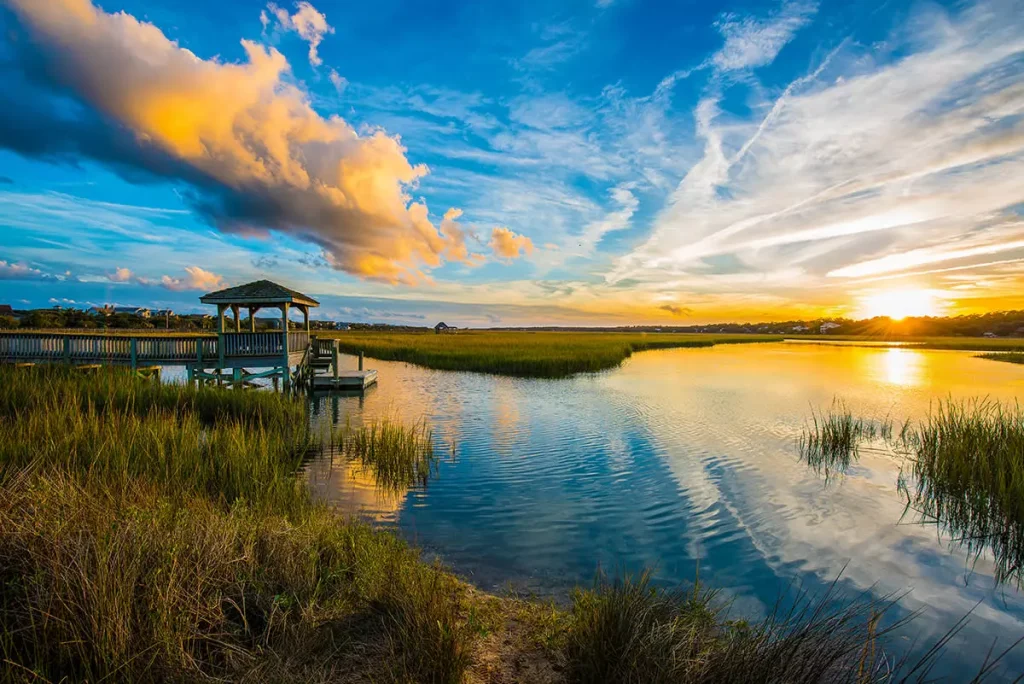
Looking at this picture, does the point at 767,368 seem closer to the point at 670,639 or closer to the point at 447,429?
the point at 447,429

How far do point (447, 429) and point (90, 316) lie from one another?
82079 millimetres

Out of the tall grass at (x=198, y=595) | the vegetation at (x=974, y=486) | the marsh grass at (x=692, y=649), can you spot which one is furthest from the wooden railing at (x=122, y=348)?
the vegetation at (x=974, y=486)

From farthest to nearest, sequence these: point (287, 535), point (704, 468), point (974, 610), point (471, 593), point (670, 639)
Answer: point (704, 468), point (974, 610), point (471, 593), point (287, 535), point (670, 639)

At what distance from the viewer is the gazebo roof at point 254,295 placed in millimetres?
22953

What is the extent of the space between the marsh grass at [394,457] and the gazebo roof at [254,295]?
1209 cm

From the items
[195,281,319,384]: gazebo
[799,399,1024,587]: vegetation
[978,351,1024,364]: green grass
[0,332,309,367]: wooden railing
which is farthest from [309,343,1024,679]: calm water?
[978,351,1024,364]: green grass

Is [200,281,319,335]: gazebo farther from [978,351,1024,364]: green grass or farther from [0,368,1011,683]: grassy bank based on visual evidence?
[978,351,1024,364]: green grass

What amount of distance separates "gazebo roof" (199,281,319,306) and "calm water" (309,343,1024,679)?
22.4 feet

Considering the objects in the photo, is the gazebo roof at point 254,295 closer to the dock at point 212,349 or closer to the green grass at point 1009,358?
the dock at point 212,349

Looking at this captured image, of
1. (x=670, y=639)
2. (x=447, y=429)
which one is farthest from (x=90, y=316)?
(x=670, y=639)

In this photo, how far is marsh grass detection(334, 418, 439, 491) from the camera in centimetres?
1138

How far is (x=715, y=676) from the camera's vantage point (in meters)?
3.54

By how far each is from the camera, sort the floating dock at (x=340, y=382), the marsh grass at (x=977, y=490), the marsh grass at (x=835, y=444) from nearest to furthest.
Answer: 1. the marsh grass at (x=977, y=490)
2. the marsh grass at (x=835, y=444)
3. the floating dock at (x=340, y=382)

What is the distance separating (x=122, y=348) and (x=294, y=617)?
2310 cm
